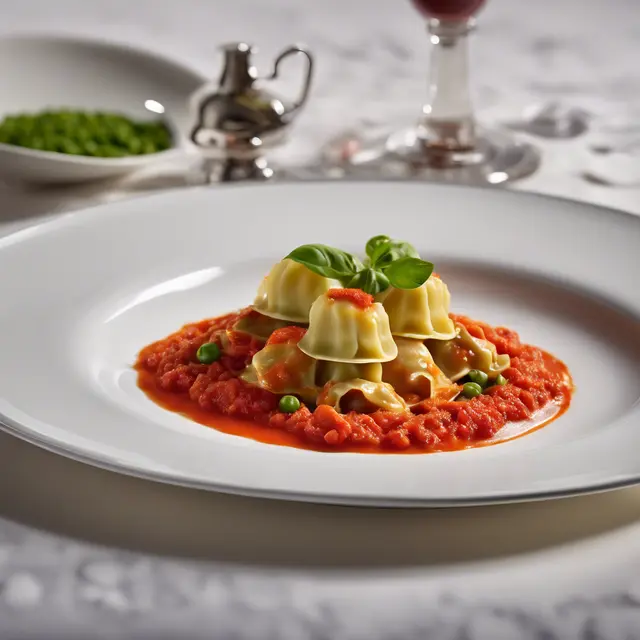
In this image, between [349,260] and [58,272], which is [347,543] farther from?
[58,272]

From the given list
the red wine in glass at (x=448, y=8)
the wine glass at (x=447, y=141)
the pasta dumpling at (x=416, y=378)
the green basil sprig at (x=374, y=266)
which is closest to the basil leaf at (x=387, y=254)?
the green basil sprig at (x=374, y=266)

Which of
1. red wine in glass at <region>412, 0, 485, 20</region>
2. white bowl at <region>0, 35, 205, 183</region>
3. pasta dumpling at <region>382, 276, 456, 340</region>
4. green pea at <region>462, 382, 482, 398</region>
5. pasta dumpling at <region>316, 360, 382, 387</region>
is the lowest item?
green pea at <region>462, 382, 482, 398</region>

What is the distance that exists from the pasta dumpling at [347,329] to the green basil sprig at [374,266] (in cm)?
6

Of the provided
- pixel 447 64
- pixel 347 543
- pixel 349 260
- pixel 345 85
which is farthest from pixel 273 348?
pixel 345 85

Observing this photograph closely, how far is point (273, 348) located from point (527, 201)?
177 centimetres

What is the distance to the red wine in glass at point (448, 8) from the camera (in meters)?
5.80

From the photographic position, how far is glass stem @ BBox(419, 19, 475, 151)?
5996mm

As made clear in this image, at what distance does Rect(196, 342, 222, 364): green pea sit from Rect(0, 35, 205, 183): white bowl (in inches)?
112

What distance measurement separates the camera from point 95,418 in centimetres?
326

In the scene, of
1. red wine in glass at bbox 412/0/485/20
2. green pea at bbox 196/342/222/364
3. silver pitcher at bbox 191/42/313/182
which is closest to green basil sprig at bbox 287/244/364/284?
green pea at bbox 196/342/222/364

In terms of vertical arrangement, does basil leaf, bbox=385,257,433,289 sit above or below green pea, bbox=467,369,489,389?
above

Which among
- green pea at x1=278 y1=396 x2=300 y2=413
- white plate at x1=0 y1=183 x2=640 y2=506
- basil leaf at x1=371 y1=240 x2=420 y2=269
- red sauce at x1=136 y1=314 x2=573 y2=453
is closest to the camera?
white plate at x1=0 y1=183 x2=640 y2=506

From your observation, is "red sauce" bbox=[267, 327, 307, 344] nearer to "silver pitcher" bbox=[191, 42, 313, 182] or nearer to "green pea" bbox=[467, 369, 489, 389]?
"green pea" bbox=[467, 369, 489, 389]

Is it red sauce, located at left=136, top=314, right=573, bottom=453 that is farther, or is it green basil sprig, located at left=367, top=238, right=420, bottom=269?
green basil sprig, located at left=367, top=238, right=420, bottom=269
